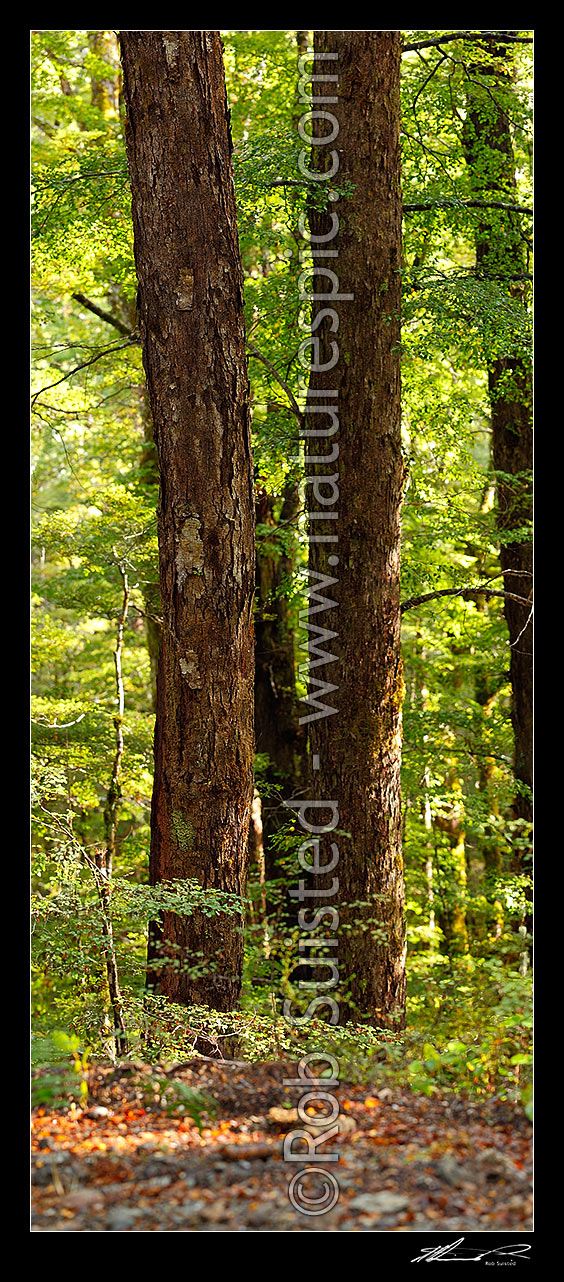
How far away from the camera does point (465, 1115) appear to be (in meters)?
3.16

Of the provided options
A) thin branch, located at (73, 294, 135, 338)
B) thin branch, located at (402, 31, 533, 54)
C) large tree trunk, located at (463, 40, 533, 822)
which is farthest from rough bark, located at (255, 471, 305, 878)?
thin branch, located at (402, 31, 533, 54)

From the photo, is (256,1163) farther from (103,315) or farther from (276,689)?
(103,315)

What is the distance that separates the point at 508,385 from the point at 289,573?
6.53 feet

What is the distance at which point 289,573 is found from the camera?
7008 mm

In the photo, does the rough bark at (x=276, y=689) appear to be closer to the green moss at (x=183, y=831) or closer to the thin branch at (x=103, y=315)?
the thin branch at (x=103, y=315)

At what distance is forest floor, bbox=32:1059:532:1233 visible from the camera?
2.72m

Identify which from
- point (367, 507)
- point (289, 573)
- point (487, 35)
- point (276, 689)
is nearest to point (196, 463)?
point (367, 507)

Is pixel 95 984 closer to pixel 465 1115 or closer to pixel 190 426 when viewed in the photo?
pixel 465 1115

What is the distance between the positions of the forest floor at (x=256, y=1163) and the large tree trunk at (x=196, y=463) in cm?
83

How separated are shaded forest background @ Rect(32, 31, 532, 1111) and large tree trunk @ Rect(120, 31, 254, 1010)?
0.20m

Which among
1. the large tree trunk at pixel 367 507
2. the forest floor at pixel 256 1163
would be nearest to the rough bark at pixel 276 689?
the large tree trunk at pixel 367 507
